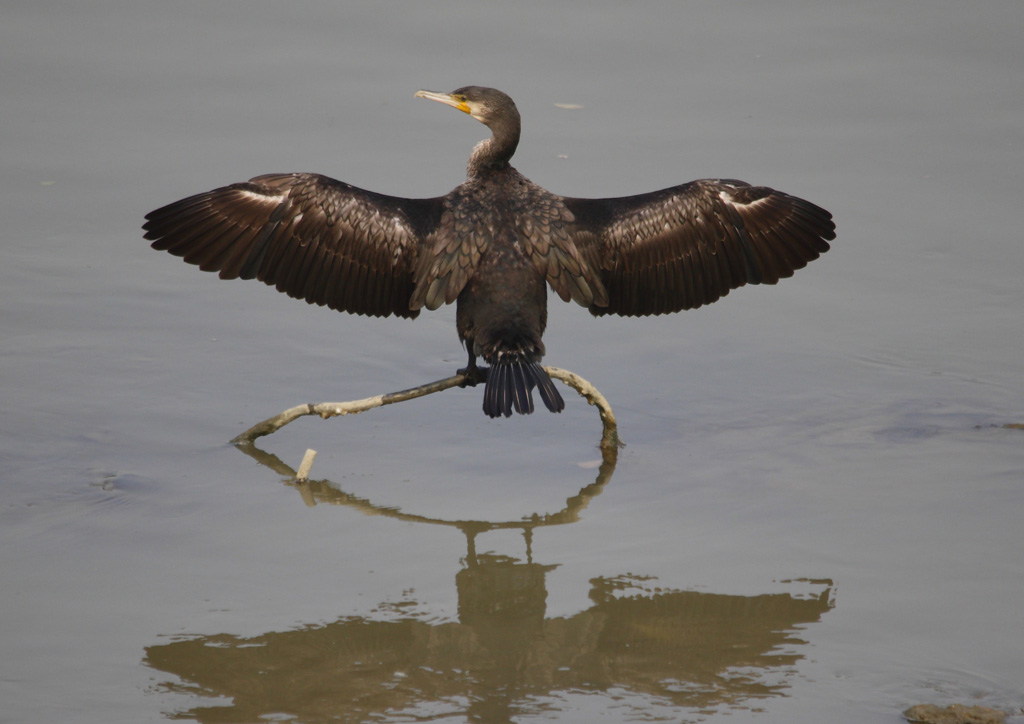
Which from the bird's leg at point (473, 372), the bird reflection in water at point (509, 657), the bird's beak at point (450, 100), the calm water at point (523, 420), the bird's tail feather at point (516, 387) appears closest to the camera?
the bird reflection in water at point (509, 657)

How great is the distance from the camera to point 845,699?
4.40 metres

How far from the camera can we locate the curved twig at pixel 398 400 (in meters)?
5.95

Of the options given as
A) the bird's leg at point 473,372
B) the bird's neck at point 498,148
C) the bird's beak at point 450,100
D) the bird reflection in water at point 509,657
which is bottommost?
the bird reflection in water at point 509,657

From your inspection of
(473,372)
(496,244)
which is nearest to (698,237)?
(496,244)

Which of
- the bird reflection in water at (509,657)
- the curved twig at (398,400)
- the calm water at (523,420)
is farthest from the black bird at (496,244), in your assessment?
the bird reflection in water at (509,657)

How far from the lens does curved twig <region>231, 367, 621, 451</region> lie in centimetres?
595

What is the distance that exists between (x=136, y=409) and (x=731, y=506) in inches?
118

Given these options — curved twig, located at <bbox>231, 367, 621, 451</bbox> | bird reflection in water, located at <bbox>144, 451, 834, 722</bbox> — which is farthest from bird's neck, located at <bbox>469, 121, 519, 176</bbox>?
bird reflection in water, located at <bbox>144, 451, 834, 722</bbox>

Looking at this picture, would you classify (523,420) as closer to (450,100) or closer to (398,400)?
(398,400)

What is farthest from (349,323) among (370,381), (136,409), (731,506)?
(731,506)

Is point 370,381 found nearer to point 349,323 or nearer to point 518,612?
point 349,323

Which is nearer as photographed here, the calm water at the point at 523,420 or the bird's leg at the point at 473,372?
the calm water at the point at 523,420

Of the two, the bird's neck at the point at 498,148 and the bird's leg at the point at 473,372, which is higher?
the bird's neck at the point at 498,148

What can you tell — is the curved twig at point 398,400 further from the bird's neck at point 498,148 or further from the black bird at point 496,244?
the bird's neck at point 498,148
